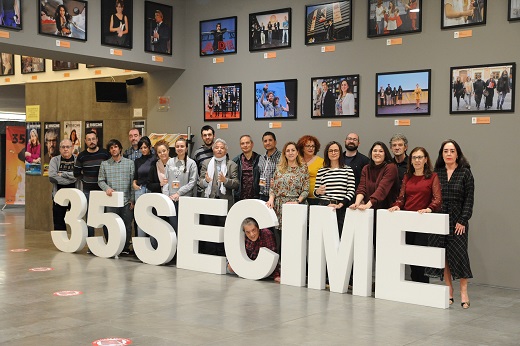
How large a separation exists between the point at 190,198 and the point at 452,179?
317 centimetres

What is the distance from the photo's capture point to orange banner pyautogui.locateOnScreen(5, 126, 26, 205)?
17078 mm

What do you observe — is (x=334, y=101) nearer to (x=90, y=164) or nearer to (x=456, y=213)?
(x=456, y=213)

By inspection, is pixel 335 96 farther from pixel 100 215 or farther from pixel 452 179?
pixel 100 215

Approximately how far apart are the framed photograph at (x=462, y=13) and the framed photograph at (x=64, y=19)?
4.76 metres

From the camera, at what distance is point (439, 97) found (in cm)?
818

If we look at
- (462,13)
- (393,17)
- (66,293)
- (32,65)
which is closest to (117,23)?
(393,17)

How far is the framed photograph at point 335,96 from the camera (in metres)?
8.85

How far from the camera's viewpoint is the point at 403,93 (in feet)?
27.7

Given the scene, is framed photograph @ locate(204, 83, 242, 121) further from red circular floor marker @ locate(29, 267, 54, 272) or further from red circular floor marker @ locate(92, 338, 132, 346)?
red circular floor marker @ locate(92, 338, 132, 346)

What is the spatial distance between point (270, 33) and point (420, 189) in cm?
398

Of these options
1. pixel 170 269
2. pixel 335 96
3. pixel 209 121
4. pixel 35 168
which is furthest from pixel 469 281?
pixel 35 168

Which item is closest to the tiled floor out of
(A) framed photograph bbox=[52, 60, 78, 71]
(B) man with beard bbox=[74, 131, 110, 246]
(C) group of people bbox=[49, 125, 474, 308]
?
(C) group of people bbox=[49, 125, 474, 308]

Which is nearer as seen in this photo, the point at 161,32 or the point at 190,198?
the point at 190,198

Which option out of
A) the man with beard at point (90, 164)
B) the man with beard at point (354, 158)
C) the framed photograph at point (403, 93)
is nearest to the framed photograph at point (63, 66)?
the man with beard at point (90, 164)
